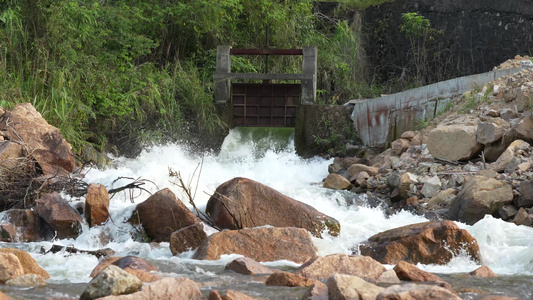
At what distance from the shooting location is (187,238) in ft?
18.6

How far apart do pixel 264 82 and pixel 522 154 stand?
6992 mm

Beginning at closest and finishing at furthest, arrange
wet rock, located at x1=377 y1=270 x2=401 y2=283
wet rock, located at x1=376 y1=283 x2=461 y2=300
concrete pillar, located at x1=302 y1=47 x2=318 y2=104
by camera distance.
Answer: wet rock, located at x1=376 y1=283 x2=461 y2=300, wet rock, located at x1=377 y1=270 x2=401 y2=283, concrete pillar, located at x1=302 y1=47 x2=318 y2=104

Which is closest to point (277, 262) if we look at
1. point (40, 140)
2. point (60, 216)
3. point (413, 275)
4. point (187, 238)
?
point (187, 238)

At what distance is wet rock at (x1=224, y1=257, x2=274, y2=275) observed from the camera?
4.74m

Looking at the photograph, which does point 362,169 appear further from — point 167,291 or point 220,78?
point 167,291

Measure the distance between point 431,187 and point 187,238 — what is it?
12.0 feet

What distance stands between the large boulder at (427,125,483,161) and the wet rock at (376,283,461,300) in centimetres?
522

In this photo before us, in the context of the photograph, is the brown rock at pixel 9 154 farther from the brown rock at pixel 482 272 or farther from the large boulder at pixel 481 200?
the brown rock at pixel 482 272

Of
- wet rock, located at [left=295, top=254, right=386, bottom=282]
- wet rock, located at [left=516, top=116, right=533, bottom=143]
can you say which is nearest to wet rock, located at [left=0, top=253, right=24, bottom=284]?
wet rock, located at [left=295, top=254, right=386, bottom=282]

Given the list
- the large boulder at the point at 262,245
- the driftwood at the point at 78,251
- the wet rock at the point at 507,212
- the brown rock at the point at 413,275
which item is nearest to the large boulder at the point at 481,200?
the wet rock at the point at 507,212

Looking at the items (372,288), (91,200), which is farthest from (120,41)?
(372,288)

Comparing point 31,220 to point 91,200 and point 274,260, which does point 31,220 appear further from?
point 274,260

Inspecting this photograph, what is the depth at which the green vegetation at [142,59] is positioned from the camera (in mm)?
10602

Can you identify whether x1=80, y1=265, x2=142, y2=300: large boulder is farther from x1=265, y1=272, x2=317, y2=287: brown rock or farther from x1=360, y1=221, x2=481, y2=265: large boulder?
x1=360, y1=221, x2=481, y2=265: large boulder
